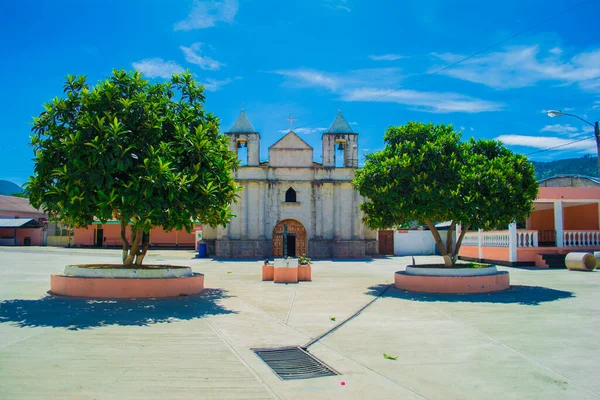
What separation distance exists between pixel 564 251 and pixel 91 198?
21489 millimetres

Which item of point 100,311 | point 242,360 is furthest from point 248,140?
point 242,360

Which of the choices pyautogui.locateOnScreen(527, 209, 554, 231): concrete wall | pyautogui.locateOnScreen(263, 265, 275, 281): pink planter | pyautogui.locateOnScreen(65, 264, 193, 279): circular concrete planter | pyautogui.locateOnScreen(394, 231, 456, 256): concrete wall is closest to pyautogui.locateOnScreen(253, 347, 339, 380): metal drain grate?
pyautogui.locateOnScreen(65, 264, 193, 279): circular concrete planter

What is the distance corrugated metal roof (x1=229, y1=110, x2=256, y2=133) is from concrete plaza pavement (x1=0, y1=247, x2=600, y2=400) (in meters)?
23.3

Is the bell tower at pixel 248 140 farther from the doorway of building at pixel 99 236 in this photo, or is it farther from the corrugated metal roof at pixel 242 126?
the doorway of building at pixel 99 236

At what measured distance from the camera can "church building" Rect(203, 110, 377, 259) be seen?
34594mm

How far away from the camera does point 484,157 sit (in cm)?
1466

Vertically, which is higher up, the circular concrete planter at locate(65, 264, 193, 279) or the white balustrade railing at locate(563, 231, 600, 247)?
the white balustrade railing at locate(563, 231, 600, 247)

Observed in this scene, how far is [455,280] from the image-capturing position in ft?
45.4

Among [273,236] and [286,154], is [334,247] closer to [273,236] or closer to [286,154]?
[273,236]

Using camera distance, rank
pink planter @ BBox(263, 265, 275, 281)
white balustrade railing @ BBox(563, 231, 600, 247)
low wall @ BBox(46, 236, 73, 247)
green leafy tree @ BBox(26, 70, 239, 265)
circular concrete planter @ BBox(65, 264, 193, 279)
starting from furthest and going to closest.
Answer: low wall @ BBox(46, 236, 73, 247)
white balustrade railing @ BBox(563, 231, 600, 247)
pink planter @ BBox(263, 265, 275, 281)
circular concrete planter @ BBox(65, 264, 193, 279)
green leafy tree @ BBox(26, 70, 239, 265)

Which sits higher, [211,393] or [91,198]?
[91,198]

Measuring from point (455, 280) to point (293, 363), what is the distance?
8.36 meters

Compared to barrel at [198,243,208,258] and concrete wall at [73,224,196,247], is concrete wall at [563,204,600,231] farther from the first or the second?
concrete wall at [73,224,196,247]

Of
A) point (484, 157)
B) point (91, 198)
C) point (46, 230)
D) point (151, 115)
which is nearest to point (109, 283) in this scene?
point (91, 198)
